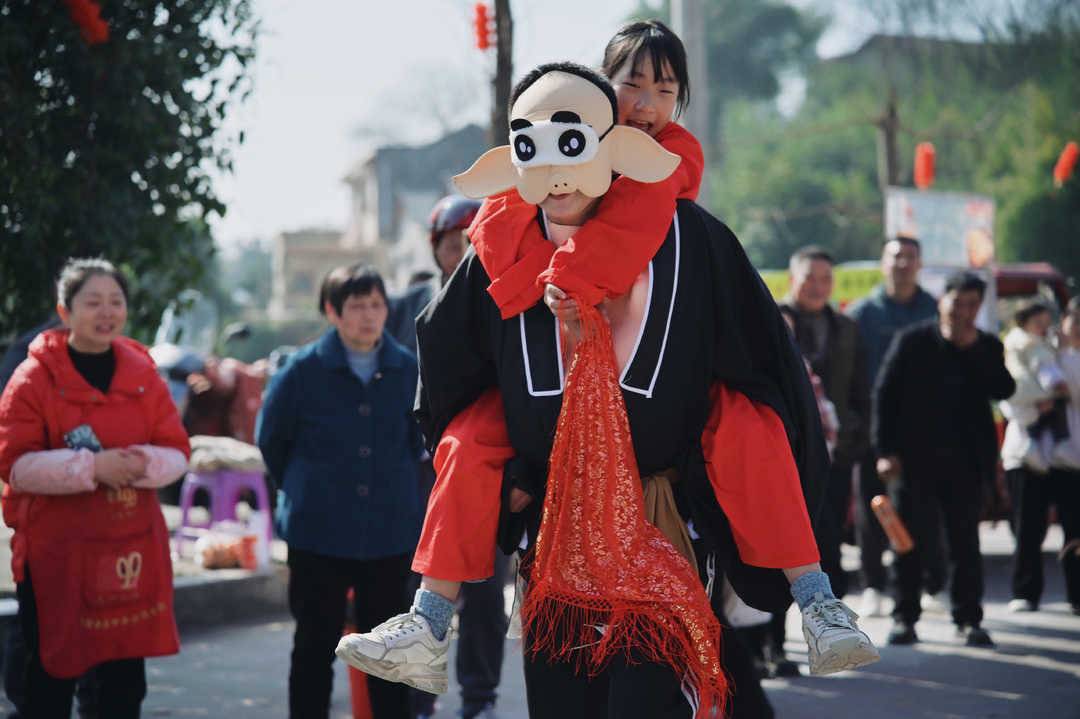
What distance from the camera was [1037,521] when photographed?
9094 millimetres

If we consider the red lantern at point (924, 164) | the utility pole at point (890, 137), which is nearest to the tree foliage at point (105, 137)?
the red lantern at point (924, 164)

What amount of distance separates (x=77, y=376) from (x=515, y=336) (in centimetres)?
242

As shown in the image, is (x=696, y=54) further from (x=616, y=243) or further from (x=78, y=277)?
(x=616, y=243)

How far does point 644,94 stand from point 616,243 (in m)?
0.59

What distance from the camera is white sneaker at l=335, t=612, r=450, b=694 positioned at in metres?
3.18

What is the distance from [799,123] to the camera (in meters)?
59.9

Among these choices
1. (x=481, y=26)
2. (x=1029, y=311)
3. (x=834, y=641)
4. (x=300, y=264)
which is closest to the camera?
(x=834, y=641)

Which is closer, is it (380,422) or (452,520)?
(452,520)

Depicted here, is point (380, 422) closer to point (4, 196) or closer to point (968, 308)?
point (4, 196)

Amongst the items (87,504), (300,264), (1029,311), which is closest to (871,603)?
(1029,311)

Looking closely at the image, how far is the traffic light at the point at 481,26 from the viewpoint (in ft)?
36.7

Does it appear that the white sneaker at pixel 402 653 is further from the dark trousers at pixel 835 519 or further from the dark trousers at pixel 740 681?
the dark trousers at pixel 835 519

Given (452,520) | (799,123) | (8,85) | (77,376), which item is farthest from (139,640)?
(799,123)

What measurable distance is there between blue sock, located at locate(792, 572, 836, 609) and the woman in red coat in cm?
274
